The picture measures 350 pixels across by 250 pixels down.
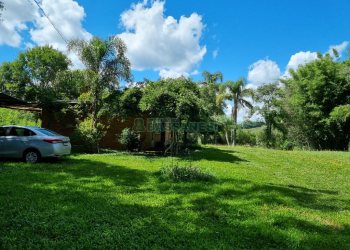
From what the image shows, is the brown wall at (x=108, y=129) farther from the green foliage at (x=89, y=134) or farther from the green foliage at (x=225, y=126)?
the green foliage at (x=225, y=126)

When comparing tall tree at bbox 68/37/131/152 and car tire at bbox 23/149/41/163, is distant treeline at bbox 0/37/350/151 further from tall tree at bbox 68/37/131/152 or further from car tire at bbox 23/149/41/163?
car tire at bbox 23/149/41/163

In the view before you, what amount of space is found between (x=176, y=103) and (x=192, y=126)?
1557mm

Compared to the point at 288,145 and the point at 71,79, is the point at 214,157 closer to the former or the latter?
the point at 71,79

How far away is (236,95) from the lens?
42.8 m

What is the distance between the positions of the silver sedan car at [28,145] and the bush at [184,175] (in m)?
4.71

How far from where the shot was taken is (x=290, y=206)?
7.79 meters

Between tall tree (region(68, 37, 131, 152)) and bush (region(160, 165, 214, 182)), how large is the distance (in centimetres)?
921

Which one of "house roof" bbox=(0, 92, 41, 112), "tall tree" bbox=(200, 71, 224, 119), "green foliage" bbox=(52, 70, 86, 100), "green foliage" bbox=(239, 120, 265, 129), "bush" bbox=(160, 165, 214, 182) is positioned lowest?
"bush" bbox=(160, 165, 214, 182)

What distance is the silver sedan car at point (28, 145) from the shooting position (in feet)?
41.6

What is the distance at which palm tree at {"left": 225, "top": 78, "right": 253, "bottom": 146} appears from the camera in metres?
42.2

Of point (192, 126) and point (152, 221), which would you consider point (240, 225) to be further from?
point (192, 126)

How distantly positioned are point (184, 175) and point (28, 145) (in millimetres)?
6116

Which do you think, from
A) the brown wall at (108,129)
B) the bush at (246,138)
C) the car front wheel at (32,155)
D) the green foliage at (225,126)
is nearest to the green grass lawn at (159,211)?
the car front wheel at (32,155)

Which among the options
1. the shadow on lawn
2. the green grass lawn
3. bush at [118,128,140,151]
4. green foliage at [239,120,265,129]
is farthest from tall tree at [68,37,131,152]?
green foliage at [239,120,265,129]
